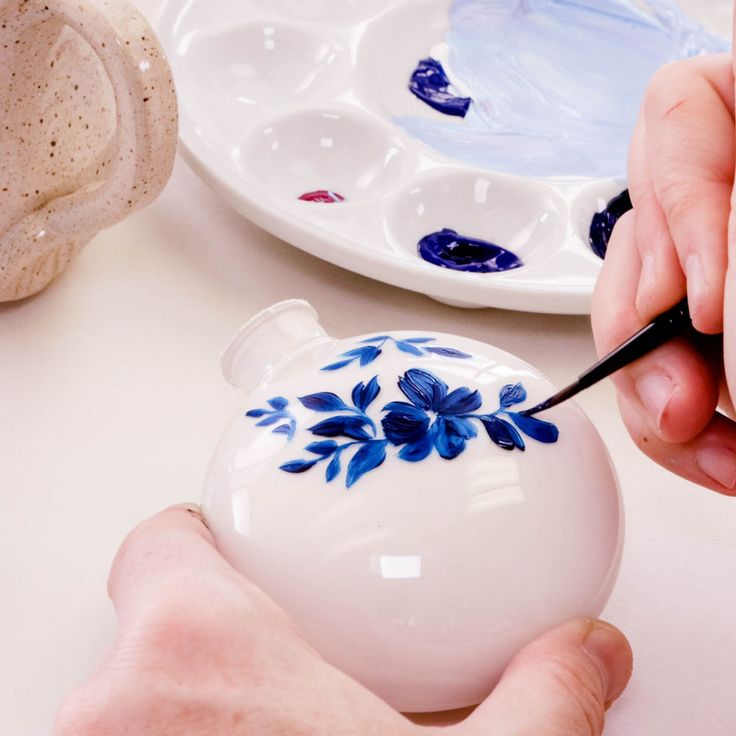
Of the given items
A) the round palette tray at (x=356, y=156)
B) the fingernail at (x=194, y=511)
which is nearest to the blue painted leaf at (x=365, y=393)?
the fingernail at (x=194, y=511)

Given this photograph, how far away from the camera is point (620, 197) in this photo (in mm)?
1030

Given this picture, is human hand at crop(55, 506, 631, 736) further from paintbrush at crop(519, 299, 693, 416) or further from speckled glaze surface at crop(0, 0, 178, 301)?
speckled glaze surface at crop(0, 0, 178, 301)

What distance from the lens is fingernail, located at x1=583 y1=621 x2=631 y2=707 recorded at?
63 centimetres

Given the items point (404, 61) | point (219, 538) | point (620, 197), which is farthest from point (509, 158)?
point (219, 538)

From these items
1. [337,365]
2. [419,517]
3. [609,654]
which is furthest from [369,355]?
[609,654]

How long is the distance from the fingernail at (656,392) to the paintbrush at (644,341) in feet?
0.05

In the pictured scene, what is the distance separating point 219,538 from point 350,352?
15 cm

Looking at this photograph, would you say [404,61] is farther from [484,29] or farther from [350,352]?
[350,352]

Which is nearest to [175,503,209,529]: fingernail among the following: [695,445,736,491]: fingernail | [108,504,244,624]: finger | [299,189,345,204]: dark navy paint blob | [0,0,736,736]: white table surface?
[108,504,244,624]: finger

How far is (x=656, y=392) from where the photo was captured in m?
0.64

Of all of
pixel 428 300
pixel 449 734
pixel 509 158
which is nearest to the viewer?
pixel 449 734

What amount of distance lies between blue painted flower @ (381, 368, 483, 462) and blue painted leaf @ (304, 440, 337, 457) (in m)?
0.03

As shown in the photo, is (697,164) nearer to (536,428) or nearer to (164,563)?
(536,428)

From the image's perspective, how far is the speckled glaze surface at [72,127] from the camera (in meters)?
0.78
